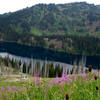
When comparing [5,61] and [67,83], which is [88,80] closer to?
[67,83]

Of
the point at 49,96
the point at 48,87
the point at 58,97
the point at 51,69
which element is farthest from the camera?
the point at 51,69

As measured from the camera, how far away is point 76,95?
5562mm

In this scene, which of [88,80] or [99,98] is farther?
[88,80]

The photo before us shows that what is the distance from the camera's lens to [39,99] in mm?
4969

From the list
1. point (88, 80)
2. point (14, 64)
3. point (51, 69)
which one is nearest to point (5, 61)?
point (14, 64)

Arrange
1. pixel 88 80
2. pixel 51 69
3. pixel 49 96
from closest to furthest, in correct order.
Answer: pixel 49 96, pixel 88 80, pixel 51 69

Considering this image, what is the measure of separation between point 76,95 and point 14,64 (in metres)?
147

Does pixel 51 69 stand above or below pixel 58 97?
below

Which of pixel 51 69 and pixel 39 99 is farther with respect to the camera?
pixel 51 69

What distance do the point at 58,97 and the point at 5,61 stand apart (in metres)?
Answer: 165

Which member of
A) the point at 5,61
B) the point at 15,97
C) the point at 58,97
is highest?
the point at 58,97

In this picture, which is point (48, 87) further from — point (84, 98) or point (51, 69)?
point (51, 69)

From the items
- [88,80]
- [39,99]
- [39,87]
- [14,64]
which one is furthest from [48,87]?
[14,64]

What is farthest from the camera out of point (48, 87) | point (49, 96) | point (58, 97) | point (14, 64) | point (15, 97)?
point (14, 64)
